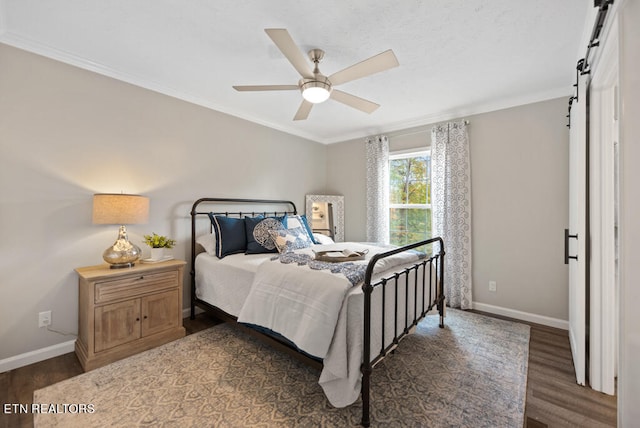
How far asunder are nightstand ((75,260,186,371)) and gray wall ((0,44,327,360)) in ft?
0.83

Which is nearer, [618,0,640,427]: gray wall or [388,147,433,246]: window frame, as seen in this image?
[618,0,640,427]: gray wall

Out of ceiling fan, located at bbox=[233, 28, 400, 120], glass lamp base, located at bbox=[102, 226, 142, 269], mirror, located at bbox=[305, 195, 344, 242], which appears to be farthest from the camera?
mirror, located at bbox=[305, 195, 344, 242]

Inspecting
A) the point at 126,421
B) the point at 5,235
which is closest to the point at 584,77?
the point at 126,421

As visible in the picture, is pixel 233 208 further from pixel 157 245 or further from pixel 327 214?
pixel 327 214

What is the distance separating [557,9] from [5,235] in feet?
13.7

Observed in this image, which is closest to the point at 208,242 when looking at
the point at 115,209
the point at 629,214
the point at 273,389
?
the point at 115,209

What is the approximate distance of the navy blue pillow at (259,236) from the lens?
292 centimetres

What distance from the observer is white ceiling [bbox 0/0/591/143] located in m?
1.73

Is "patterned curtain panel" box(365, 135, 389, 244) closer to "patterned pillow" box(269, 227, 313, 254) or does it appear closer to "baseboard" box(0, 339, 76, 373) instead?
"patterned pillow" box(269, 227, 313, 254)

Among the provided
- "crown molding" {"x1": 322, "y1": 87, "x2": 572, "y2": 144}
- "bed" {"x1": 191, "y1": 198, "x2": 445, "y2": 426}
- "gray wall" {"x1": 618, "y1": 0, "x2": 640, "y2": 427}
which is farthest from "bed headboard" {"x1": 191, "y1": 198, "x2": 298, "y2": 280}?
"gray wall" {"x1": 618, "y1": 0, "x2": 640, "y2": 427}

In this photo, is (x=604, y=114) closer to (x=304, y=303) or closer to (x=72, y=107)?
(x=304, y=303)

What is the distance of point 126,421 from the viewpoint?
5.11ft

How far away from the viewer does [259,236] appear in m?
2.97

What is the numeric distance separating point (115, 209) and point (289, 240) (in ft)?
5.16
